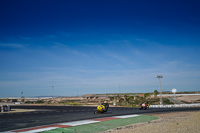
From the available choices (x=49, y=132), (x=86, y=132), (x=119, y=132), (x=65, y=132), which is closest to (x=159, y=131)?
(x=119, y=132)

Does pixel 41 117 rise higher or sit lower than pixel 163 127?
lower

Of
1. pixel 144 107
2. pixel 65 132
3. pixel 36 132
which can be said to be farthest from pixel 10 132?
pixel 144 107

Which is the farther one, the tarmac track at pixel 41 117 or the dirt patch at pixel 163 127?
the tarmac track at pixel 41 117

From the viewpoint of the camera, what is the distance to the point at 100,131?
13344 mm

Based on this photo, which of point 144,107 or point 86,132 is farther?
point 144,107

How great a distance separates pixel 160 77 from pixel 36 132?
4763 centimetres

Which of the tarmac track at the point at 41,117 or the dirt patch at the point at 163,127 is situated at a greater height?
the dirt patch at the point at 163,127

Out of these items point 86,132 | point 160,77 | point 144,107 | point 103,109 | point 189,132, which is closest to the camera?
point 189,132

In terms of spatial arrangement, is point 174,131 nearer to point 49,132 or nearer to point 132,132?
point 132,132

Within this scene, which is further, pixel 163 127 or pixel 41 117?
pixel 41 117

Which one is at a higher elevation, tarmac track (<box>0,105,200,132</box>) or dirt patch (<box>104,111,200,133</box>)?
dirt patch (<box>104,111,200,133</box>)

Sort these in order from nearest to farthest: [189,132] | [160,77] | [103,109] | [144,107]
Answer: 1. [189,132]
2. [103,109]
3. [144,107]
4. [160,77]

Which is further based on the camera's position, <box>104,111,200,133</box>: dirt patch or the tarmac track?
the tarmac track

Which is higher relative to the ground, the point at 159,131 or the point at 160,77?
the point at 160,77
